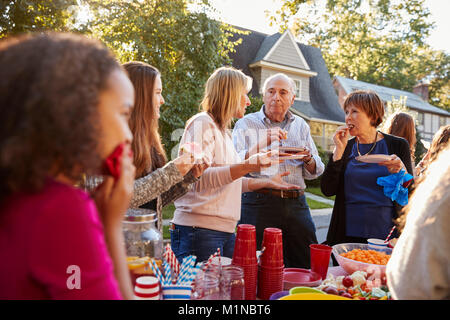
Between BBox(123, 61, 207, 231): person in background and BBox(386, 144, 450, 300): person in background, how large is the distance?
1.20 metres

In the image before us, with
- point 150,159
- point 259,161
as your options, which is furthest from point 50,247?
point 259,161

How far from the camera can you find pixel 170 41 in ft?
30.2

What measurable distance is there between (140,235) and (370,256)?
152 centimetres

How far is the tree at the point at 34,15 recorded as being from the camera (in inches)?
234

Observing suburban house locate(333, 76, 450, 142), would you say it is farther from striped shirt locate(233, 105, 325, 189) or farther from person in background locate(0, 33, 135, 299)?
person in background locate(0, 33, 135, 299)

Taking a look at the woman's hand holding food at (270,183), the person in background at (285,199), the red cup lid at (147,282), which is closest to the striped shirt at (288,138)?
the person in background at (285,199)

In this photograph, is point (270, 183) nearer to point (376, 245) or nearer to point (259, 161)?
point (259, 161)

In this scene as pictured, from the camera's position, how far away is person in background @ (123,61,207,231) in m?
1.89

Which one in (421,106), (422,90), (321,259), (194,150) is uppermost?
(422,90)

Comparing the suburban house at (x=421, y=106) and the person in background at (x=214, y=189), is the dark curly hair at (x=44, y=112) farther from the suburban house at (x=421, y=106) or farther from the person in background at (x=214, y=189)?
the suburban house at (x=421, y=106)

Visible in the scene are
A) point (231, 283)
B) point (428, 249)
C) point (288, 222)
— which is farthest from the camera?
point (288, 222)

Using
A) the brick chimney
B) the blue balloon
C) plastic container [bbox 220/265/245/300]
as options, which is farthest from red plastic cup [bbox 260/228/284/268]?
the brick chimney
